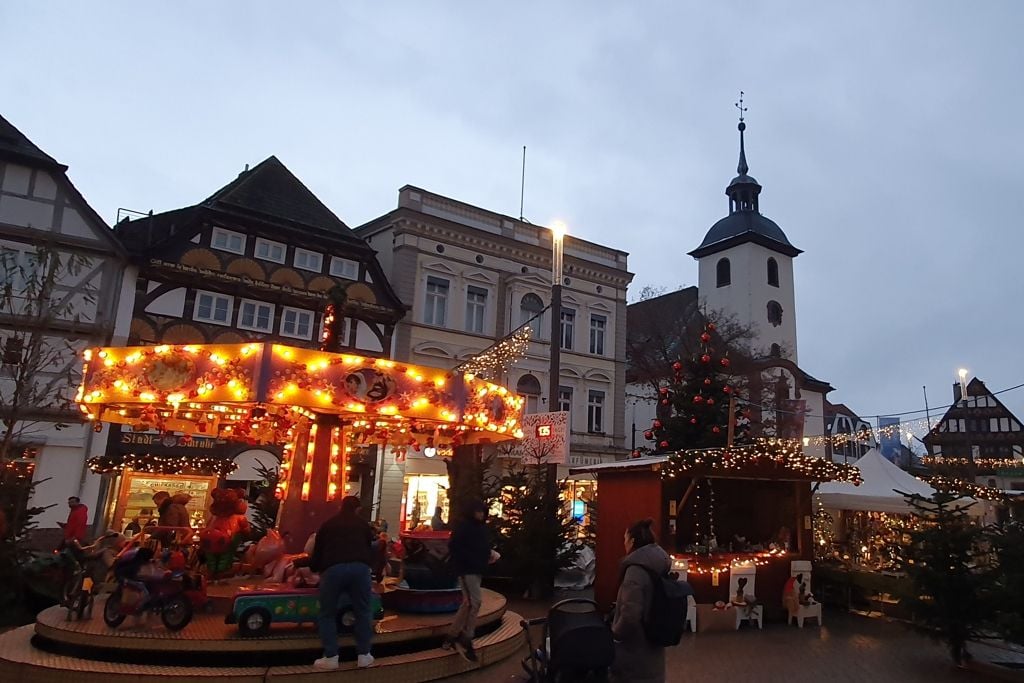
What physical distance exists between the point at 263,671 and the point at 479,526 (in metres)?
2.55

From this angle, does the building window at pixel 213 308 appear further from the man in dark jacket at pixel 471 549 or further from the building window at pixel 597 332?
the man in dark jacket at pixel 471 549

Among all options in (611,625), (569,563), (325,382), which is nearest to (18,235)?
(325,382)

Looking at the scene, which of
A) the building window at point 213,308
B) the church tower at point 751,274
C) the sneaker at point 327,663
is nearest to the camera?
the sneaker at point 327,663

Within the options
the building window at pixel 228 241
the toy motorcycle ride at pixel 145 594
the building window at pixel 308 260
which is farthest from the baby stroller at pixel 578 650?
the building window at pixel 308 260

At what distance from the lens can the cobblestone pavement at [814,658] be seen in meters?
8.62

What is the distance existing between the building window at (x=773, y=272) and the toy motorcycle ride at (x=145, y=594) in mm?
42930

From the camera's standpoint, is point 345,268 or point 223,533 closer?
point 223,533

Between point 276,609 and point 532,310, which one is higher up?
point 532,310

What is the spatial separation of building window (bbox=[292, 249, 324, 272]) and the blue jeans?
17.7 meters

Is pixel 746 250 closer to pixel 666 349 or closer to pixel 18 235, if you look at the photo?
pixel 666 349

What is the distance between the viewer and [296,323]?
2258cm

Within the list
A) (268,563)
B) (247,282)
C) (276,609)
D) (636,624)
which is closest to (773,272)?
(247,282)

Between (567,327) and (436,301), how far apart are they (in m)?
5.93

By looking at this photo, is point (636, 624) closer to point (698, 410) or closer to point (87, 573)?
point (87, 573)
